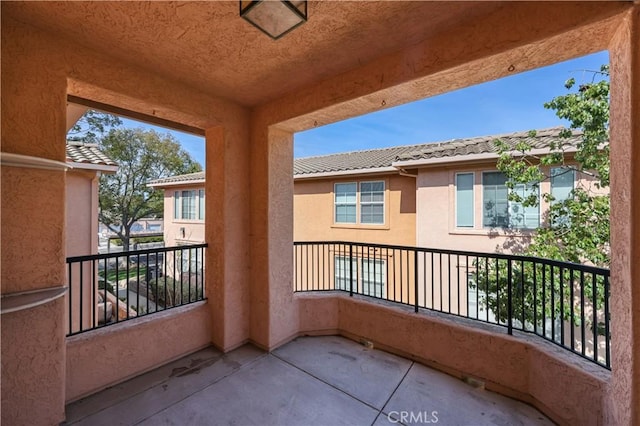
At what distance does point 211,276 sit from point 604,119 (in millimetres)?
6174

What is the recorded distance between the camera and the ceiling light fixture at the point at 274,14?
4.10 ft

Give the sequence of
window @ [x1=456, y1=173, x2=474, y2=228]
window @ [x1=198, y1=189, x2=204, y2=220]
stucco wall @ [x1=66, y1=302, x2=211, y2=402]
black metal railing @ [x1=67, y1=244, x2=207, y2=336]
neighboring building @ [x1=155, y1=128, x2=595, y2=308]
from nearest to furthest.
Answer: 1. stucco wall @ [x1=66, y1=302, x2=211, y2=402]
2. black metal railing @ [x1=67, y1=244, x2=207, y2=336]
3. neighboring building @ [x1=155, y1=128, x2=595, y2=308]
4. window @ [x1=456, y1=173, x2=474, y2=228]
5. window @ [x1=198, y1=189, x2=204, y2=220]

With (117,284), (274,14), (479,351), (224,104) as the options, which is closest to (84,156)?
(117,284)

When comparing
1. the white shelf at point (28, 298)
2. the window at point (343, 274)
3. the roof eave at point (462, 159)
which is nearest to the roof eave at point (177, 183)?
the window at point (343, 274)

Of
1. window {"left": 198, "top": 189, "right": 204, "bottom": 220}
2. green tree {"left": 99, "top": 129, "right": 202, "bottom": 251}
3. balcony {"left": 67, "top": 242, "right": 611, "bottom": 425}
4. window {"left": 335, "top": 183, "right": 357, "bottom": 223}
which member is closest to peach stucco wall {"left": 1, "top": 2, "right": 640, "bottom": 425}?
balcony {"left": 67, "top": 242, "right": 611, "bottom": 425}

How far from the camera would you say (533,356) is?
6.95 ft

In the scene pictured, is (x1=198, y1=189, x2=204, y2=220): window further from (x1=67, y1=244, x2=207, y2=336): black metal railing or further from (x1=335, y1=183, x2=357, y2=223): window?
(x1=335, y1=183, x2=357, y2=223): window

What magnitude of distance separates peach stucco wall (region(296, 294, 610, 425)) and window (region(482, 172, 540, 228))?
387cm

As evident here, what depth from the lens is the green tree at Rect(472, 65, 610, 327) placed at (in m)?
4.00

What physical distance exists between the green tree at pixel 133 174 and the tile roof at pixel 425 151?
5.97m

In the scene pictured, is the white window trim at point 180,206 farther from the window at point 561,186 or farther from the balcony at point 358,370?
the window at point 561,186

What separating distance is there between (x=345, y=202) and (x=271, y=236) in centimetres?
491

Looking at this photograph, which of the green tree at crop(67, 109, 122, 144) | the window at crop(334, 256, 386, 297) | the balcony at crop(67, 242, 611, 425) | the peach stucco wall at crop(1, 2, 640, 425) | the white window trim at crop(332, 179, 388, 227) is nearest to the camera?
the peach stucco wall at crop(1, 2, 640, 425)

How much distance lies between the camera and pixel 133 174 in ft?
33.6
